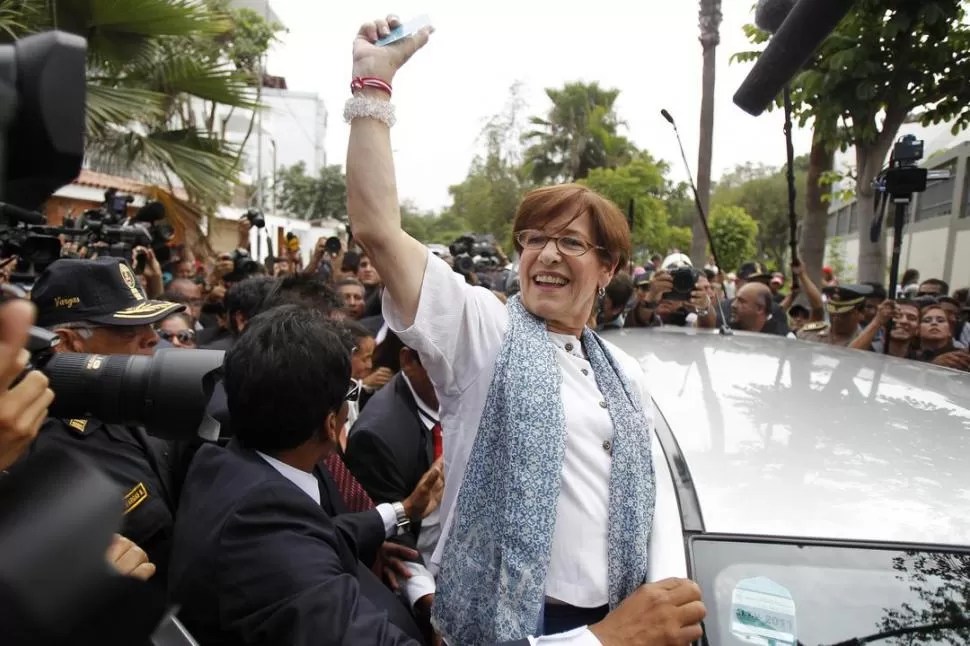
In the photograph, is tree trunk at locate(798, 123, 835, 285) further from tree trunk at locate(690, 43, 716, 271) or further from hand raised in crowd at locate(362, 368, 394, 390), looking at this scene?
hand raised in crowd at locate(362, 368, 394, 390)

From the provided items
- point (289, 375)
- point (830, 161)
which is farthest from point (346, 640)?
point (830, 161)

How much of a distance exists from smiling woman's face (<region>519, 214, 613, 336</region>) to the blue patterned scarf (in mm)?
77

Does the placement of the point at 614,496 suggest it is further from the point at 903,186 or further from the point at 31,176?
the point at 903,186

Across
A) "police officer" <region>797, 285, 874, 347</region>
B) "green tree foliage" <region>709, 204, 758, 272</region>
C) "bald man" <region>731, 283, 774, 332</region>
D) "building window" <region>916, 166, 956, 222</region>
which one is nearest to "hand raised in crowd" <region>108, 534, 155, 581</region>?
"police officer" <region>797, 285, 874, 347</region>

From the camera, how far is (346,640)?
123cm

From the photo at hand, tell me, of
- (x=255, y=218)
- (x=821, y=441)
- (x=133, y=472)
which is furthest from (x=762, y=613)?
(x=255, y=218)

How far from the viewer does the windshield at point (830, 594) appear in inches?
55.5

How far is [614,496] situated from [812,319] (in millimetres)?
5142

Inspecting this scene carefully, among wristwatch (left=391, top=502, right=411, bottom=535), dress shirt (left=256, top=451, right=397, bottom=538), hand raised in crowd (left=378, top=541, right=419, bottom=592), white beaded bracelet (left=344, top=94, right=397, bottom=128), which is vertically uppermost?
white beaded bracelet (left=344, top=94, right=397, bottom=128)

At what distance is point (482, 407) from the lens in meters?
1.46

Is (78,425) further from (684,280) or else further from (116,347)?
(684,280)

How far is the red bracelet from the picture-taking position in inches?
53.7

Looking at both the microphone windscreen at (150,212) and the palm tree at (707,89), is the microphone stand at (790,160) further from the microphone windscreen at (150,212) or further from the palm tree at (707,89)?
the palm tree at (707,89)

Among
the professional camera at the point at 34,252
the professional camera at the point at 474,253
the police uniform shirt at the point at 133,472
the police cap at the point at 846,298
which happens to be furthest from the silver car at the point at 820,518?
the professional camera at the point at 474,253
